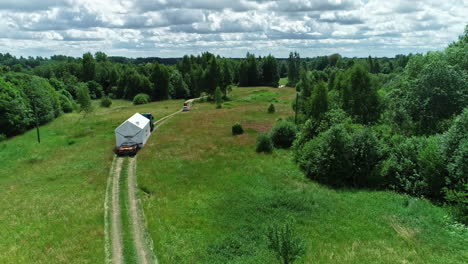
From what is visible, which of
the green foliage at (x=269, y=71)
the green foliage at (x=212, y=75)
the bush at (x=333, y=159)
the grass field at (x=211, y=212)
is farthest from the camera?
the green foliage at (x=269, y=71)

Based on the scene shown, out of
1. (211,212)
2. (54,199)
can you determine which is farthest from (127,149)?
(211,212)

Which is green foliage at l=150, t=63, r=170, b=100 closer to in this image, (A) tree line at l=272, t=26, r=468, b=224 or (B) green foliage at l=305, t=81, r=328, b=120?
(A) tree line at l=272, t=26, r=468, b=224

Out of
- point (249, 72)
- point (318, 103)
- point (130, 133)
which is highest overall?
point (249, 72)

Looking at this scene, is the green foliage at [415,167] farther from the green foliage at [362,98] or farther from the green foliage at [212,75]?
the green foliage at [212,75]

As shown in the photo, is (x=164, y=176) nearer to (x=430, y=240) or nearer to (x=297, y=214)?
(x=297, y=214)

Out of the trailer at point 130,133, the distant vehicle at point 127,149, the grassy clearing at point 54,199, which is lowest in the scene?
the grassy clearing at point 54,199

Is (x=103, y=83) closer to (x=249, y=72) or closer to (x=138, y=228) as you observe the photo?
(x=249, y=72)

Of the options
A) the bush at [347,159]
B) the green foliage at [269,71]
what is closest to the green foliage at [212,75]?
the green foliage at [269,71]

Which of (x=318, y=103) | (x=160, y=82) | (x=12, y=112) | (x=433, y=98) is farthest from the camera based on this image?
(x=160, y=82)
